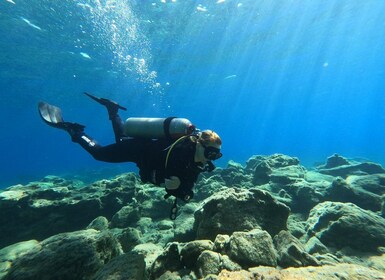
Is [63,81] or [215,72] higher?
[215,72]

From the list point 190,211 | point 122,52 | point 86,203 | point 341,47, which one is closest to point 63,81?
point 122,52

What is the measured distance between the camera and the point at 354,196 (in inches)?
325

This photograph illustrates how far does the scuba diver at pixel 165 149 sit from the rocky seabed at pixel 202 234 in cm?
101

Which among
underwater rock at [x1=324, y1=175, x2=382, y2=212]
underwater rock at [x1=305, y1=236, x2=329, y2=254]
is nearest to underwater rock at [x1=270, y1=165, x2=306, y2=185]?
underwater rock at [x1=324, y1=175, x2=382, y2=212]

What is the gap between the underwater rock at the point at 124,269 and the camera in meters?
3.20

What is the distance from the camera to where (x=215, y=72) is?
4281 centimetres

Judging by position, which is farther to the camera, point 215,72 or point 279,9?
point 215,72

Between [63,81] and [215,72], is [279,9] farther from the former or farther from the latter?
[63,81]

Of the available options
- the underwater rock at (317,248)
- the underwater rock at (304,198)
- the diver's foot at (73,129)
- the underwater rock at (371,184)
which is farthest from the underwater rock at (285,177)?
the diver's foot at (73,129)

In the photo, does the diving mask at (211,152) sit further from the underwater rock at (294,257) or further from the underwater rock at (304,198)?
the underwater rock at (304,198)

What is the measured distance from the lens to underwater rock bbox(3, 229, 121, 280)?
3.65 metres

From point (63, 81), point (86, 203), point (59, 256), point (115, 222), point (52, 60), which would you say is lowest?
point (59, 256)

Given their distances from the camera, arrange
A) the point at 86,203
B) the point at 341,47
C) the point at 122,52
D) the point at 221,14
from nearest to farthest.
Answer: the point at 86,203 → the point at 221,14 → the point at 122,52 → the point at 341,47

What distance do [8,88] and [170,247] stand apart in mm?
44390
